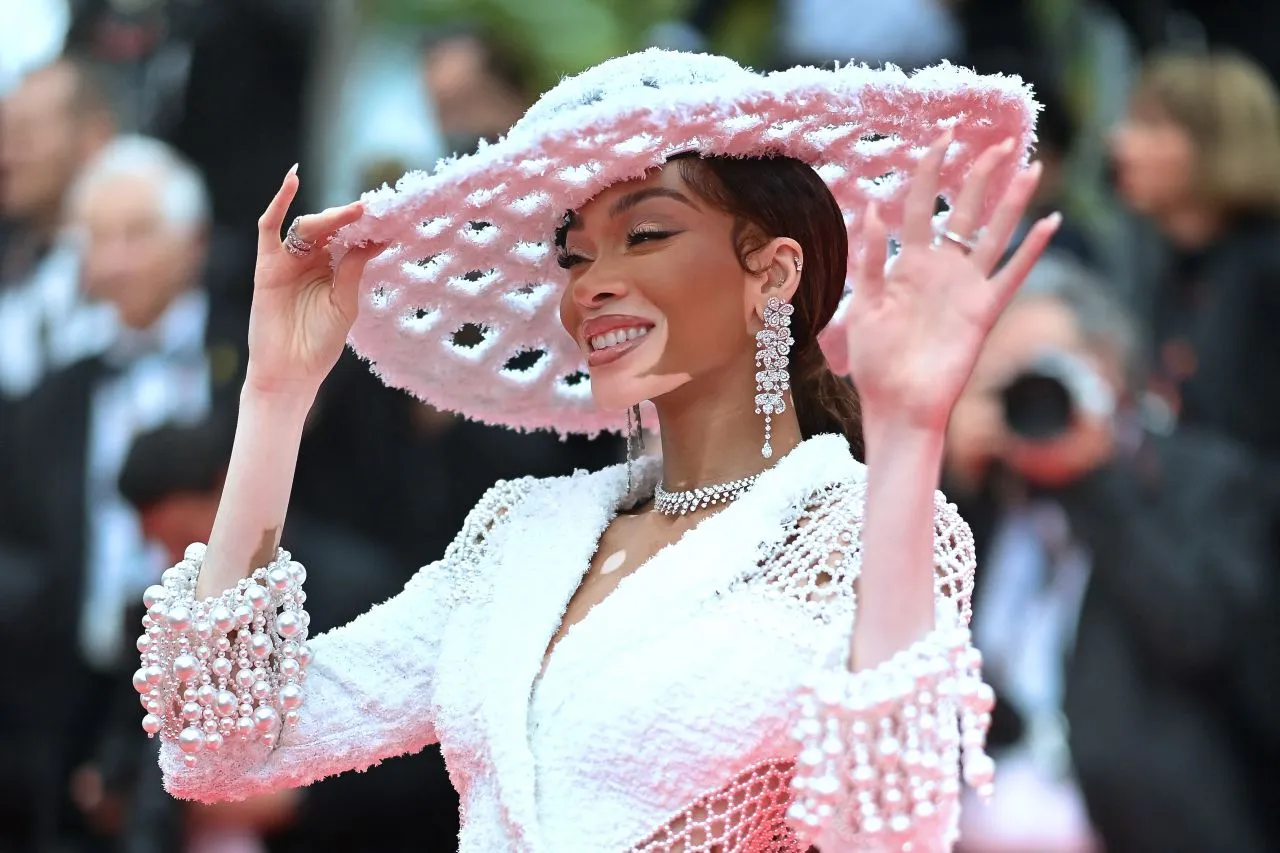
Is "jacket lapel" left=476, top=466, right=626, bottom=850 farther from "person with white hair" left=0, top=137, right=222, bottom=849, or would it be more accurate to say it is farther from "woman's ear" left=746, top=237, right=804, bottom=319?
"person with white hair" left=0, top=137, right=222, bottom=849

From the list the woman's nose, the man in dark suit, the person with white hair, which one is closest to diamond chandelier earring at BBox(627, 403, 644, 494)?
the woman's nose

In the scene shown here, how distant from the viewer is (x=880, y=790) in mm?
1930

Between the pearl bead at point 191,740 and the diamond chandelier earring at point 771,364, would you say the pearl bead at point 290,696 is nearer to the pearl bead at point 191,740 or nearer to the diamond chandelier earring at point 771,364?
the pearl bead at point 191,740

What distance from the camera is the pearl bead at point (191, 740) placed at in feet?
7.59

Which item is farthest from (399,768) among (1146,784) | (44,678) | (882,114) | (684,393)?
(882,114)

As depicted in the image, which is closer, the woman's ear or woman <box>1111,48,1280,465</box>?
the woman's ear

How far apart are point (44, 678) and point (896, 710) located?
3226 mm

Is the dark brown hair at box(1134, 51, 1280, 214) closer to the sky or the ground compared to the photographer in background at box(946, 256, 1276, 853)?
closer to the sky

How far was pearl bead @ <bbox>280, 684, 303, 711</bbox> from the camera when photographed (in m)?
2.33

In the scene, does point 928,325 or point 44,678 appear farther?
point 44,678

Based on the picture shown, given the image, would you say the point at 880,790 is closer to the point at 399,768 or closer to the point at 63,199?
the point at 399,768

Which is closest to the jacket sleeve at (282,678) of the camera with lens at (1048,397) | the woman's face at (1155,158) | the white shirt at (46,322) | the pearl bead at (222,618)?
the pearl bead at (222,618)

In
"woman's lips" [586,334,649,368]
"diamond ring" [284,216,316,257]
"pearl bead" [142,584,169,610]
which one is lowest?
"pearl bead" [142,584,169,610]

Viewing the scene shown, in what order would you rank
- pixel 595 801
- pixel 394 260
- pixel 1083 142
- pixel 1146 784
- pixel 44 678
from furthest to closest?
pixel 1083 142
pixel 44 678
pixel 1146 784
pixel 394 260
pixel 595 801
